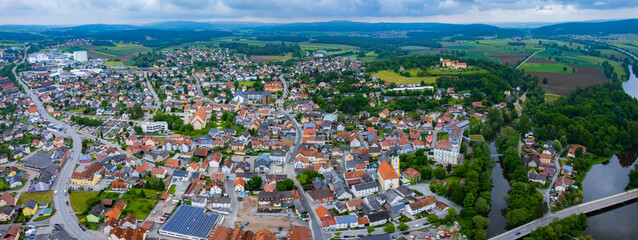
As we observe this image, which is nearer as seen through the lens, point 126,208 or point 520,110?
point 126,208

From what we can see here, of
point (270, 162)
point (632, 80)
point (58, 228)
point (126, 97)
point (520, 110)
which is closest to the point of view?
point (58, 228)

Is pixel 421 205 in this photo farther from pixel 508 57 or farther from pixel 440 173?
pixel 508 57

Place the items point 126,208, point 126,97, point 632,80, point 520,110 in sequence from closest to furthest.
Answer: point 126,208 < point 520,110 < point 126,97 < point 632,80

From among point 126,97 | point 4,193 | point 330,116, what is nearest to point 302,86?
point 330,116

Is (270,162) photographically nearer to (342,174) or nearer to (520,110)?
(342,174)

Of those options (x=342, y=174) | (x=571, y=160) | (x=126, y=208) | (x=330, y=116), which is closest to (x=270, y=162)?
(x=342, y=174)

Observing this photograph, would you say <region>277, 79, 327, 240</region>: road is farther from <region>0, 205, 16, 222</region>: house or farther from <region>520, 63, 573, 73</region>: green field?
<region>520, 63, 573, 73</region>: green field

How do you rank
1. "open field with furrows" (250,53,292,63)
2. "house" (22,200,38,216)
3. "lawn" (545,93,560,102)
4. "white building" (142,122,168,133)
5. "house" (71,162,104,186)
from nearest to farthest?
"house" (22,200,38,216)
"house" (71,162,104,186)
"white building" (142,122,168,133)
"lawn" (545,93,560,102)
"open field with furrows" (250,53,292,63)

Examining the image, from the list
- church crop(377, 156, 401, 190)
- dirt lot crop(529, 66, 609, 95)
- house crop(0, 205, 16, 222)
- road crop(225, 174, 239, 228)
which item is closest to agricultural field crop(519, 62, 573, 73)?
dirt lot crop(529, 66, 609, 95)
